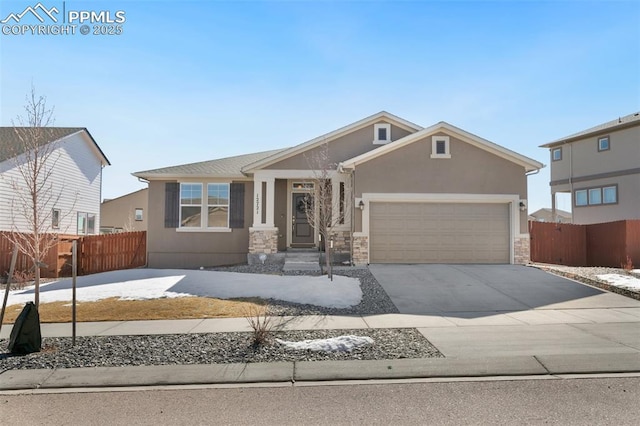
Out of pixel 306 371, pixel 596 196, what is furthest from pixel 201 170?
pixel 596 196

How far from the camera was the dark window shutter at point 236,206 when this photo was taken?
58.1ft

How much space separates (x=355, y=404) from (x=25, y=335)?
17.8ft

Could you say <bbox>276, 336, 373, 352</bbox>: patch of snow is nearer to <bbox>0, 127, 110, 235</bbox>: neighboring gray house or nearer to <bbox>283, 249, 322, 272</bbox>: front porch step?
<bbox>283, 249, 322, 272</bbox>: front porch step

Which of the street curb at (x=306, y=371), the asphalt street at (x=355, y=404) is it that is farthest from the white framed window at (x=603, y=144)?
the asphalt street at (x=355, y=404)

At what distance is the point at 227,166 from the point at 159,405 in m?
14.5

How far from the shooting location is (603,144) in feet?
83.5

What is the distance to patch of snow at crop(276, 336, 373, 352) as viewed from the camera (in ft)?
22.4

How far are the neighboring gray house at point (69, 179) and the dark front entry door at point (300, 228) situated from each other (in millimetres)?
10917

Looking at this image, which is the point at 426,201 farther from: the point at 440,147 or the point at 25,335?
the point at 25,335

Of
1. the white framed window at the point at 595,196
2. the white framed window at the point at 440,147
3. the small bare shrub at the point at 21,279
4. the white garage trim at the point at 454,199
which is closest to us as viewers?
the small bare shrub at the point at 21,279

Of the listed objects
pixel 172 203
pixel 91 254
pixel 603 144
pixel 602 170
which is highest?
pixel 603 144

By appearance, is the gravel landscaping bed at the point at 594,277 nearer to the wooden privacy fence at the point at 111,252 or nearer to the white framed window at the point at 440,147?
the white framed window at the point at 440,147

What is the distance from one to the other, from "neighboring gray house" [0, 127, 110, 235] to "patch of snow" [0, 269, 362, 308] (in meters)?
8.49

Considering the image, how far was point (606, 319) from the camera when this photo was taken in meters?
8.91
